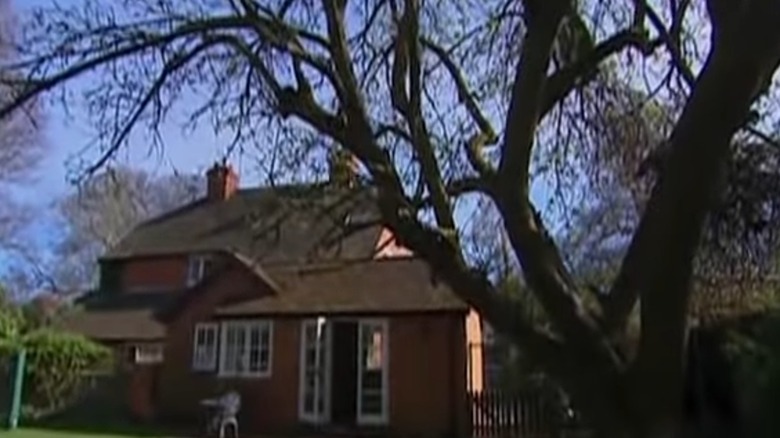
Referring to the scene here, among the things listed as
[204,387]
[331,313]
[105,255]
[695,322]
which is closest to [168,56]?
[695,322]

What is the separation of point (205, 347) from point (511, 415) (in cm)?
953

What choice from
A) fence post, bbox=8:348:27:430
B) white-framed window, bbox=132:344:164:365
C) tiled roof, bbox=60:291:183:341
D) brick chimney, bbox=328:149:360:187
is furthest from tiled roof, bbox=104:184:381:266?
fence post, bbox=8:348:27:430

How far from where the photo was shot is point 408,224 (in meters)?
10.8

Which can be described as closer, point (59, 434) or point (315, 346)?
point (59, 434)

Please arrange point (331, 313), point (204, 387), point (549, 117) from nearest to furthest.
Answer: point (549, 117) < point (331, 313) < point (204, 387)

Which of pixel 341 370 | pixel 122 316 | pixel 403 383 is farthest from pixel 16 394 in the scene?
pixel 122 316

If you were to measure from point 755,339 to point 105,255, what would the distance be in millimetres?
30907

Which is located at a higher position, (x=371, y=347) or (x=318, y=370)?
(x=371, y=347)

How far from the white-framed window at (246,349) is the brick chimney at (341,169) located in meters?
14.8

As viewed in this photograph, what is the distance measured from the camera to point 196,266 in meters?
34.3

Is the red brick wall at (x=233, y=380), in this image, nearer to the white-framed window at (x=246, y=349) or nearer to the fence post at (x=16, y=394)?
the white-framed window at (x=246, y=349)

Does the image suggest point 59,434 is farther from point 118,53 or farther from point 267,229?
point 118,53

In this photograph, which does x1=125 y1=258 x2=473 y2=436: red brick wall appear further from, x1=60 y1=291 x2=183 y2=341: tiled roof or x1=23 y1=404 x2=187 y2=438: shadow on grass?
x1=60 y1=291 x2=183 y2=341: tiled roof

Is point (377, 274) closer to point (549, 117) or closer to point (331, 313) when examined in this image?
point (331, 313)
